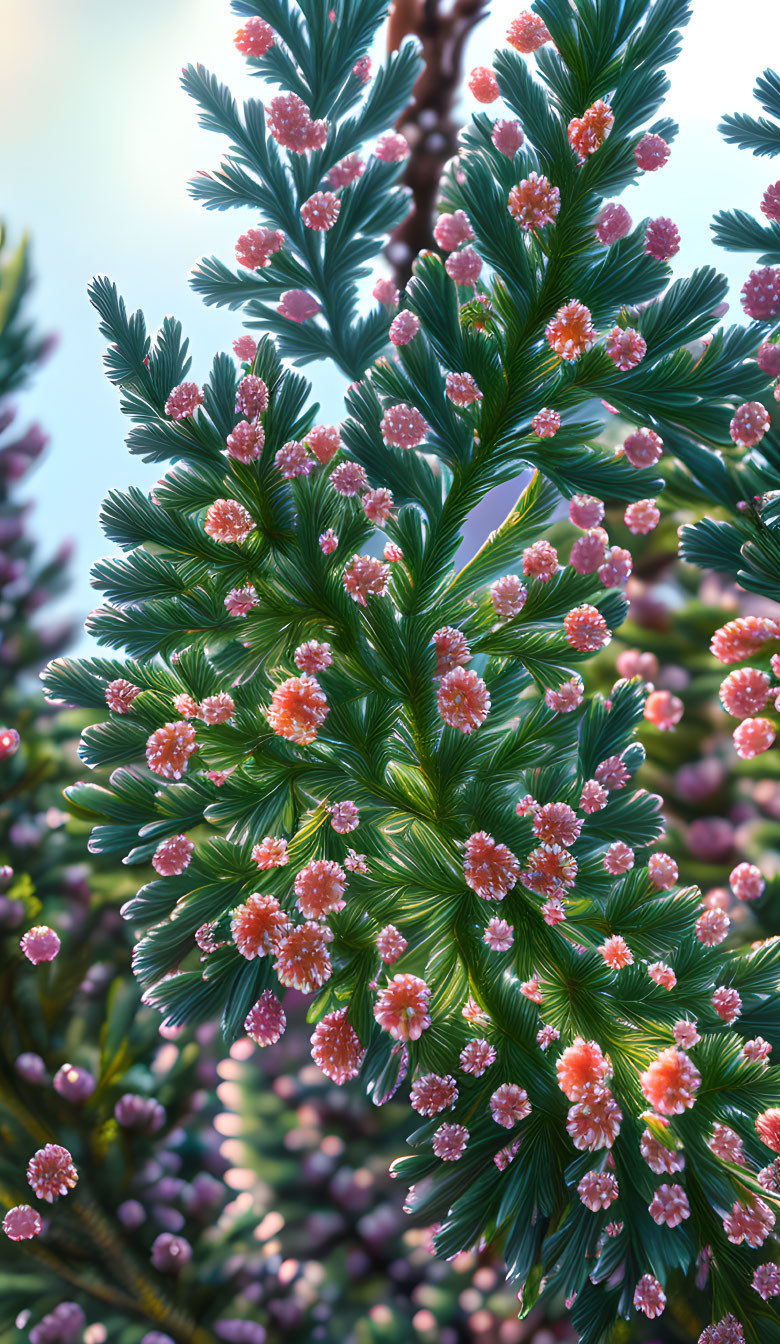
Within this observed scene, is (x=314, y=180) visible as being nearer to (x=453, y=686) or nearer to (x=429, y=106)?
(x=453, y=686)

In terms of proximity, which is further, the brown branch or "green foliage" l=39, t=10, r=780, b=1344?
the brown branch

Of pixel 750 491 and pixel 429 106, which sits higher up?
pixel 429 106

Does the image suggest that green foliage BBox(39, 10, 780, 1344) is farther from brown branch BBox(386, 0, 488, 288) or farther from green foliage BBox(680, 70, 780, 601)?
brown branch BBox(386, 0, 488, 288)

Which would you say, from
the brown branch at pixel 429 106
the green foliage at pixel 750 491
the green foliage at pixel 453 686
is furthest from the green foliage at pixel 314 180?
the brown branch at pixel 429 106

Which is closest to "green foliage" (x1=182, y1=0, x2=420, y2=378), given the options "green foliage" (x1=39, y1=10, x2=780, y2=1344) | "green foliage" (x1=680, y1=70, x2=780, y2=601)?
"green foliage" (x1=39, y1=10, x2=780, y2=1344)

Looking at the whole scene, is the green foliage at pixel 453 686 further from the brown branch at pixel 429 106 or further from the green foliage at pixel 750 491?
the brown branch at pixel 429 106

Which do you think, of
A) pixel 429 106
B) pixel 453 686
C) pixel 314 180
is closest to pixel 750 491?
pixel 453 686

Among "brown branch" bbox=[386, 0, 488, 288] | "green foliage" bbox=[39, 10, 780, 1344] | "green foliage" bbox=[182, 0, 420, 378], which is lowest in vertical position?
"green foliage" bbox=[39, 10, 780, 1344]

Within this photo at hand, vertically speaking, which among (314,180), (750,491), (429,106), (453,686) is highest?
(429,106)
